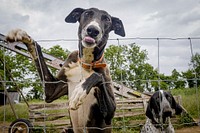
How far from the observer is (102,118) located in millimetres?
2447

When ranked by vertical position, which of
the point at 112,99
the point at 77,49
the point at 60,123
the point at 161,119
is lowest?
the point at 60,123

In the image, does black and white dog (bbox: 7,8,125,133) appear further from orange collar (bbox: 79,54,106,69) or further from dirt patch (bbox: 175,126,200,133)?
dirt patch (bbox: 175,126,200,133)

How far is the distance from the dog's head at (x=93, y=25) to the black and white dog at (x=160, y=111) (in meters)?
1.11

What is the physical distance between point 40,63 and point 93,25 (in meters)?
0.73

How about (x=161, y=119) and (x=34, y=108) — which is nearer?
(x=161, y=119)

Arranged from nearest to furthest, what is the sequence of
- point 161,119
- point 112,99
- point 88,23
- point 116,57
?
1. point 88,23
2. point 112,99
3. point 161,119
4. point 116,57

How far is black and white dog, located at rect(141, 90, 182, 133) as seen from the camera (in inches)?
129

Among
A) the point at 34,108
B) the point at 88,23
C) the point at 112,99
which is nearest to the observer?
the point at 88,23

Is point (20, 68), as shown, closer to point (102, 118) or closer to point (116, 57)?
point (116, 57)

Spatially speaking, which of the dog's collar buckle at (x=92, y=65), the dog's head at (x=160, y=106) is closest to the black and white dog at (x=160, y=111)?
the dog's head at (x=160, y=106)

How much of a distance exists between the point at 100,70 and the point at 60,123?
202 inches

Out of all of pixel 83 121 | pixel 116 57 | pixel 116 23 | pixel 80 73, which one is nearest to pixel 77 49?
pixel 80 73

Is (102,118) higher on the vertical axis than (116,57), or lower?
lower

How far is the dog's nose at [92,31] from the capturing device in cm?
222
